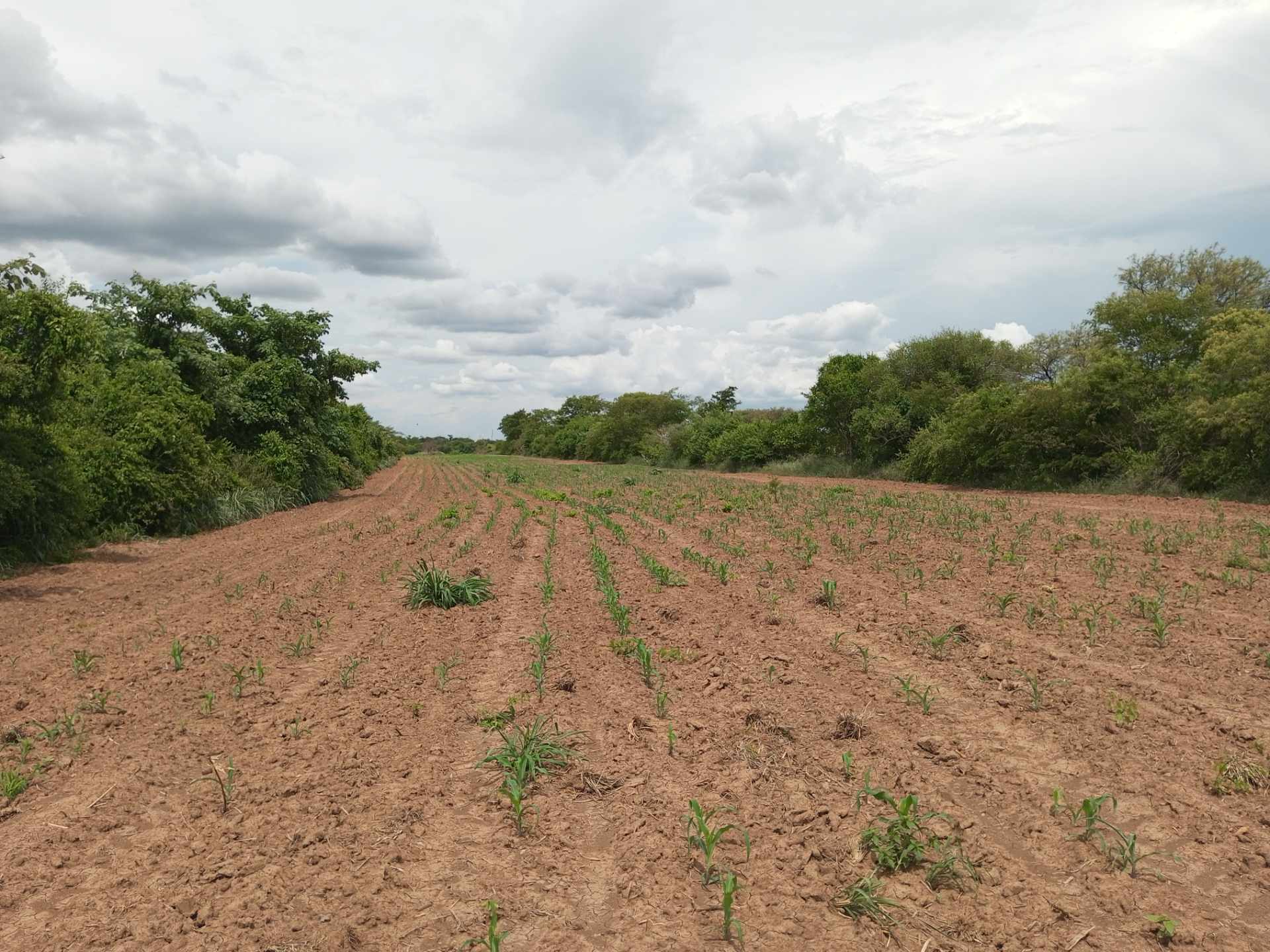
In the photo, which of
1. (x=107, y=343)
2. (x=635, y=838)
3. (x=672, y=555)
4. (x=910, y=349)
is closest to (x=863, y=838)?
(x=635, y=838)

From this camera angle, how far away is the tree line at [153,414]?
11.2 m

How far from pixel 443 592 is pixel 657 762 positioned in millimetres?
4733

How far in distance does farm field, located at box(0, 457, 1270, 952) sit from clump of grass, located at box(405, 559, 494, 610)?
11 cm

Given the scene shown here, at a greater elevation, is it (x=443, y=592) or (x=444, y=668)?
(x=443, y=592)

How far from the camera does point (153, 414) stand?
15531 mm

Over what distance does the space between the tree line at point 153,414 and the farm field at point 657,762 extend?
3.85 metres

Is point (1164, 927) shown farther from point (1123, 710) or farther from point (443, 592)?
point (443, 592)

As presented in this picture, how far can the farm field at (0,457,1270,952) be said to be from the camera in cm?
317

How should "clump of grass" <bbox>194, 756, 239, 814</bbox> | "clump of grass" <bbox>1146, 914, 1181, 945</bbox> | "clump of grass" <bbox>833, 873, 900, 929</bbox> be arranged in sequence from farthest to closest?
"clump of grass" <bbox>194, 756, 239, 814</bbox> → "clump of grass" <bbox>833, 873, 900, 929</bbox> → "clump of grass" <bbox>1146, 914, 1181, 945</bbox>

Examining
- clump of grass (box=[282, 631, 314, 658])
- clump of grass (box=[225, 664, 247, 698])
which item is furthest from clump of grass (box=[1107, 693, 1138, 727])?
clump of grass (box=[282, 631, 314, 658])

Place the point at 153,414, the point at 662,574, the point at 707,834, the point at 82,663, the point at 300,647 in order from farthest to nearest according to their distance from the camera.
Result: the point at 153,414 → the point at 662,574 → the point at 300,647 → the point at 82,663 → the point at 707,834

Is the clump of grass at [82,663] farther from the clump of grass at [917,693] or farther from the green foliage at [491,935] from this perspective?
the clump of grass at [917,693]

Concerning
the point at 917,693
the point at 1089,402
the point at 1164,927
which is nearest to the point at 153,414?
the point at 917,693

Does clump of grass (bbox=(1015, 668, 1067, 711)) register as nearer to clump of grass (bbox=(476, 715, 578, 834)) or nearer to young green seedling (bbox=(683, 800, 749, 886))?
young green seedling (bbox=(683, 800, 749, 886))
